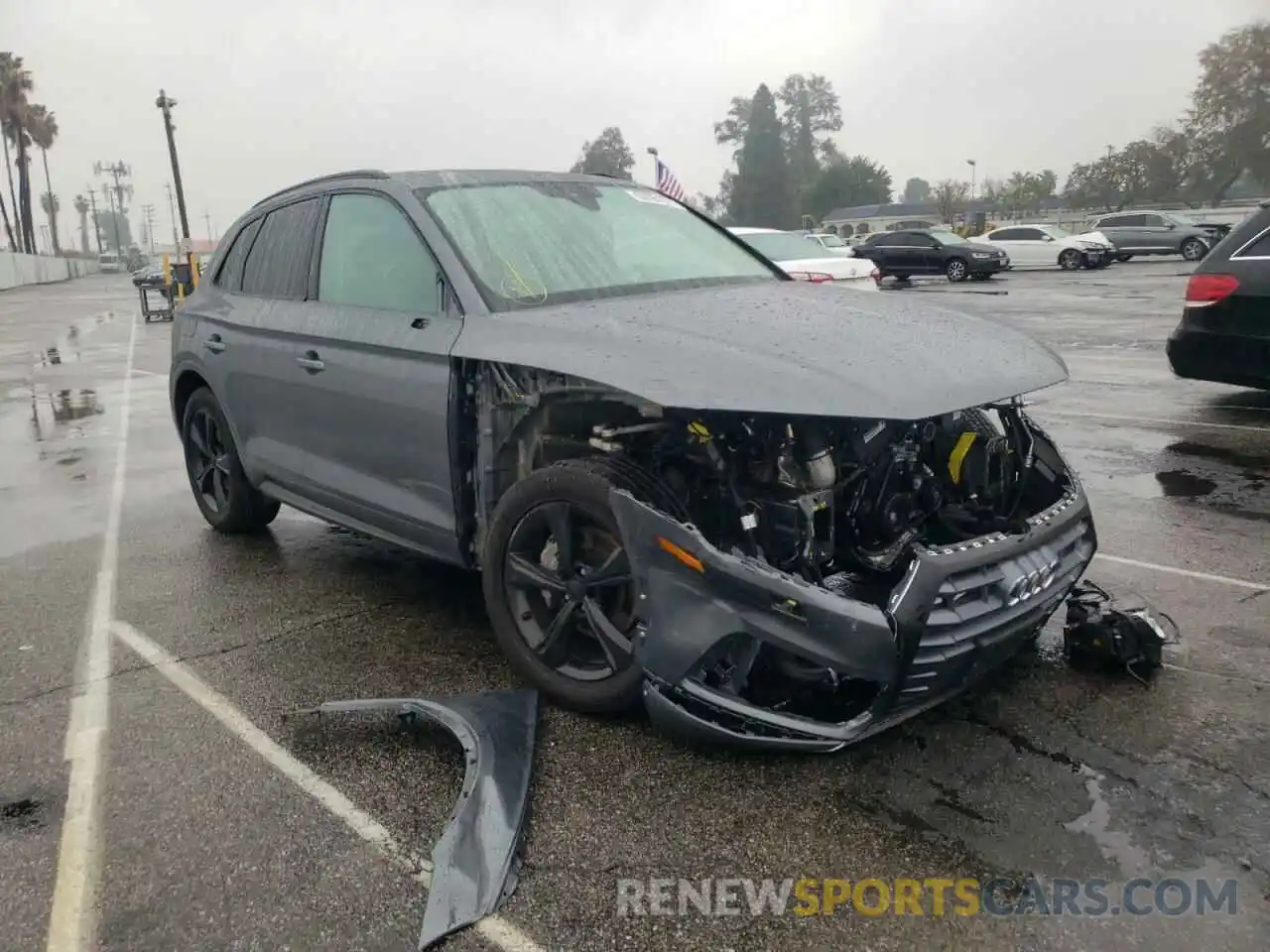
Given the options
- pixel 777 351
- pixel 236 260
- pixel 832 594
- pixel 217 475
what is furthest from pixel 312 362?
pixel 832 594

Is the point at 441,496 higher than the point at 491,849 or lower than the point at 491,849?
higher

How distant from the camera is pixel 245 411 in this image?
496 cm

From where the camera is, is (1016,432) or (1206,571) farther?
(1206,571)

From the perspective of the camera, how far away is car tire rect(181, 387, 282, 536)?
539 cm

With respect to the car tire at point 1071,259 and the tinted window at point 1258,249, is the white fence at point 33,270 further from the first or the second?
the tinted window at point 1258,249

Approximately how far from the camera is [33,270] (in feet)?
209

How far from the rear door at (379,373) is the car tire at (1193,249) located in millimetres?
33429

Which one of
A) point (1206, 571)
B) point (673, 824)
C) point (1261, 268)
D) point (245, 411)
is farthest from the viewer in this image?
point (1261, 268)

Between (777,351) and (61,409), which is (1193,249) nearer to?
(61,409)

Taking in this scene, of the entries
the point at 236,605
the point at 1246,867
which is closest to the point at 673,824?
the point at 1246,867

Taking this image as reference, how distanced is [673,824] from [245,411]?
10.7 ft

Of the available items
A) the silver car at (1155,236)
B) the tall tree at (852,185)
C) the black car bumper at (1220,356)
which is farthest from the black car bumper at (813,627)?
the tall tree at (852,185)

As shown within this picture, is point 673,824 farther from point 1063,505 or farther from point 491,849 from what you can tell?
point 1063,505

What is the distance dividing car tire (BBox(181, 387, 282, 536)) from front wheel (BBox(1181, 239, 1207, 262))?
33.1 metres
